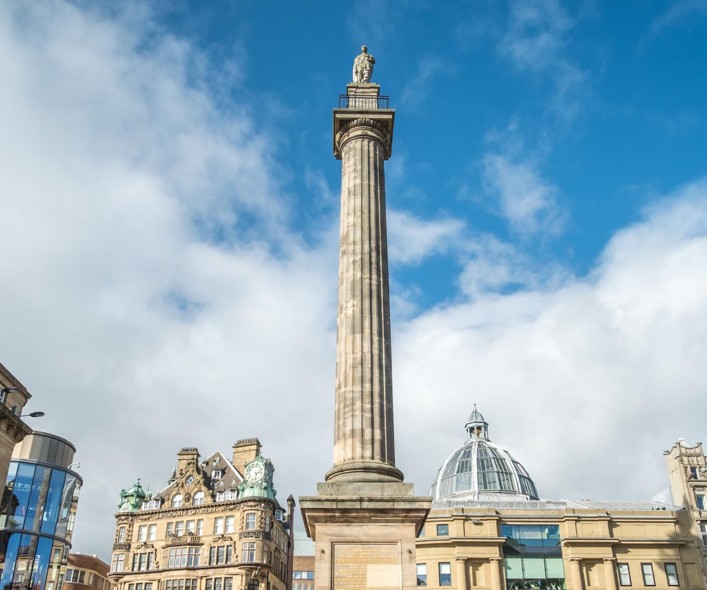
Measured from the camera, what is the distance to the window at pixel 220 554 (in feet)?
197

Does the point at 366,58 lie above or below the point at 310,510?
above

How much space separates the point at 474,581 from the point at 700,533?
19.1 m

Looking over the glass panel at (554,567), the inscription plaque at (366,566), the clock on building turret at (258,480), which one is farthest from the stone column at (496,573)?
the inscription plaque at (366,566)

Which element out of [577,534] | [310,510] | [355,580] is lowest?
[355,580]

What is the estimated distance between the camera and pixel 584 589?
51688 mm

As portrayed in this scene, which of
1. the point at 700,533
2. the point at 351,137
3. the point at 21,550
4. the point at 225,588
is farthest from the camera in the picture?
the point at 225,588

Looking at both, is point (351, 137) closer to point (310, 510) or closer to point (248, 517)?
point (310, 510)

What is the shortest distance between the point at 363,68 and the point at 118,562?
5427 centimetres

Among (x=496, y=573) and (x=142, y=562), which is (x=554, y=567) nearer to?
(x=496, y=573)

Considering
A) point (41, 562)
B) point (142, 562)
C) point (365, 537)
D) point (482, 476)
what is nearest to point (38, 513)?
point (41, 562)

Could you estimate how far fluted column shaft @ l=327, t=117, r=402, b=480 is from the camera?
751 inches

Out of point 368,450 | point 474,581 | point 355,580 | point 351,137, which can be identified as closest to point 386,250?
point 351,137

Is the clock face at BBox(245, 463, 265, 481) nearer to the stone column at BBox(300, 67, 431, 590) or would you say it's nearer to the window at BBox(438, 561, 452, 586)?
the window at BBox(438, 561, 452, 586)

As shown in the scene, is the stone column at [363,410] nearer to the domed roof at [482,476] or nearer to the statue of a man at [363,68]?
the statue of a man at [363,68]
